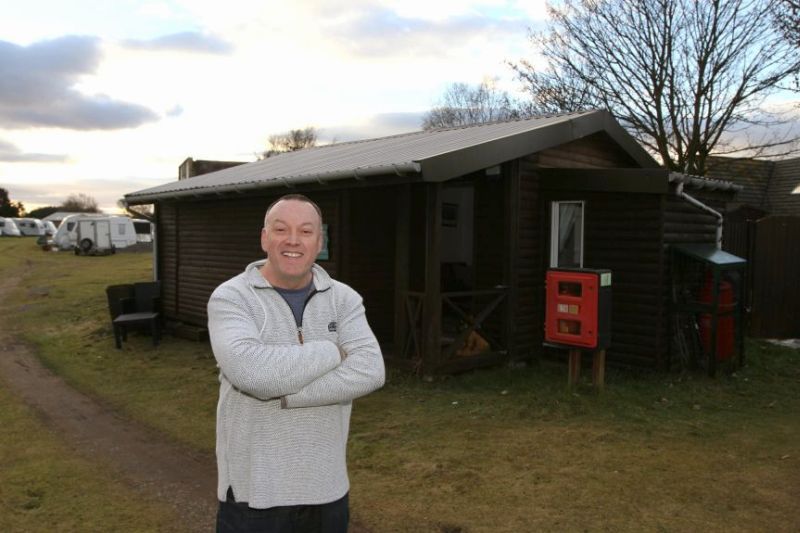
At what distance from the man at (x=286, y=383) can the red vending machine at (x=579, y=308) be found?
5.16 m

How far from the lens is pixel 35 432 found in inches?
241

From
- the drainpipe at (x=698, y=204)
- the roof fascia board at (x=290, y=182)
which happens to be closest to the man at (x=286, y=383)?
the roof fascia board at (x=290, y=182)

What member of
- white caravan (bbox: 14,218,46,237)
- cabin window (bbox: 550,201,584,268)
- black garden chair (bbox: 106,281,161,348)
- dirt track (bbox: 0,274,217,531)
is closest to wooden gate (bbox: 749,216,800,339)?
cabin window (bbox: 550,201,584,268)

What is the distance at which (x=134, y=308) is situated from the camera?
11.8 meters

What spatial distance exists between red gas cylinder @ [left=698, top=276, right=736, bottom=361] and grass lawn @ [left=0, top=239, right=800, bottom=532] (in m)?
0.42

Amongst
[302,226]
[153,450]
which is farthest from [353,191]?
[302,226]

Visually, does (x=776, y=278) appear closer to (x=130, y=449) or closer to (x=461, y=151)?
(x=461, y=151)

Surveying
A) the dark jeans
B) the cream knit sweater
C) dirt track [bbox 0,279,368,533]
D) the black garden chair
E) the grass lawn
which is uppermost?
the cream knit sweater

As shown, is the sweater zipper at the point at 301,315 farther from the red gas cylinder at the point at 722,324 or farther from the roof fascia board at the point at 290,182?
the red gas cylinder at the point at 722,324

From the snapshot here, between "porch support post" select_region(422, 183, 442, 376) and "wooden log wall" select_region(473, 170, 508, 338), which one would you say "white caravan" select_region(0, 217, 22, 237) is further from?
"porch support post" select_region(422, 183, 442, 376)

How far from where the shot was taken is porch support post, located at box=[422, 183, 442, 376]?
7445mm

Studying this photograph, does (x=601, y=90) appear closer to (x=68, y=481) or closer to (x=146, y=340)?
(x=146, y=340)

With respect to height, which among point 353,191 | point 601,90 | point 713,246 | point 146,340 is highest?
point 601,90

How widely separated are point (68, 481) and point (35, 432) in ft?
5.25
